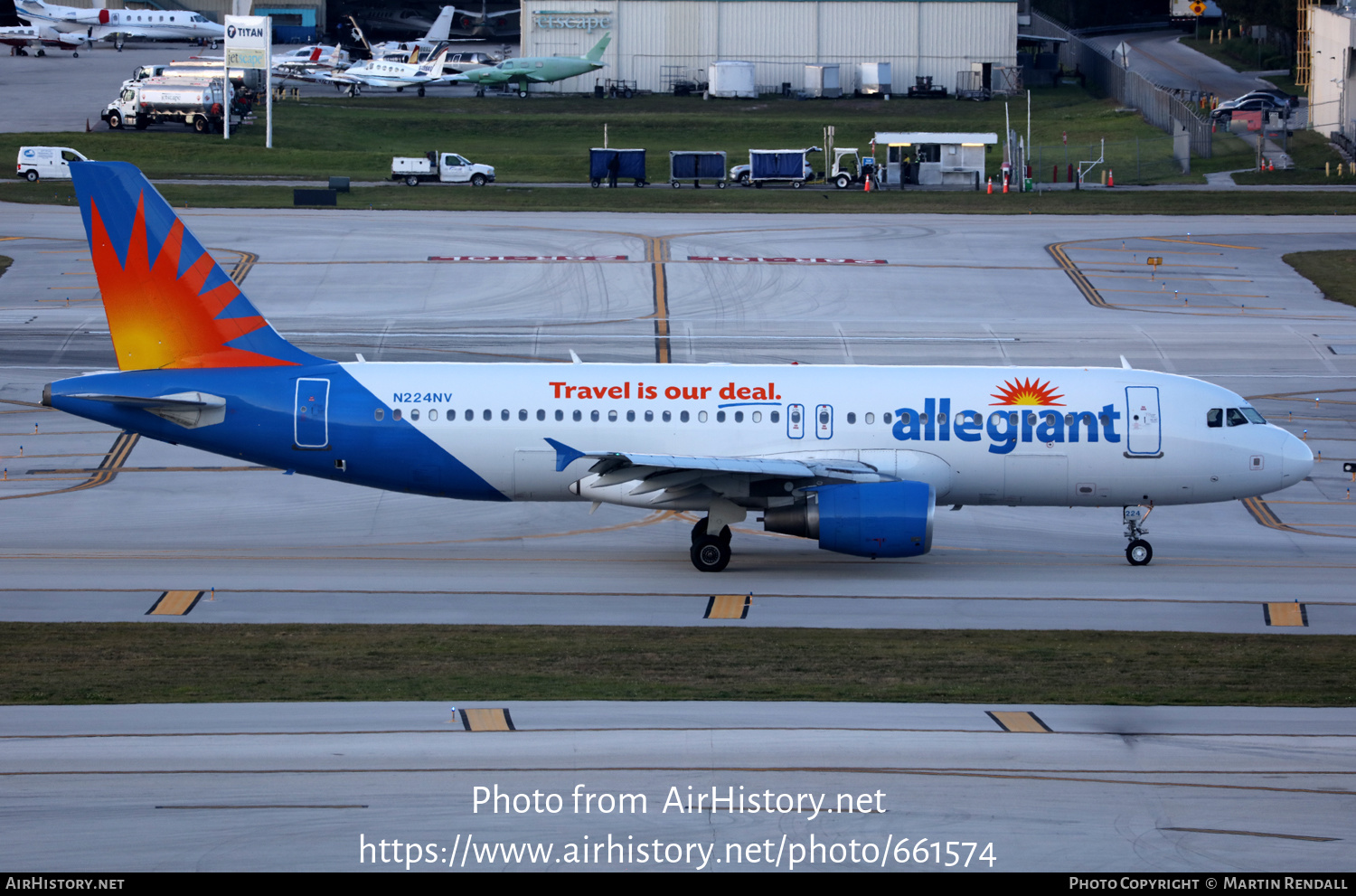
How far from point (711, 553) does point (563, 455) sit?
3.82 metres

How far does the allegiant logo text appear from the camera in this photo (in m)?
31.4

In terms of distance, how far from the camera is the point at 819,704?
22062mm

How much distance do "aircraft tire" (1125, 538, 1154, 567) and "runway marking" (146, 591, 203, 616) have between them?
18.8m

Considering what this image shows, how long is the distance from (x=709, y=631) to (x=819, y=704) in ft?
15.9

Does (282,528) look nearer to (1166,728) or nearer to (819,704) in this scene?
(819,704)

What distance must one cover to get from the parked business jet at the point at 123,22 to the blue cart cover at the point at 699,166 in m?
79.5

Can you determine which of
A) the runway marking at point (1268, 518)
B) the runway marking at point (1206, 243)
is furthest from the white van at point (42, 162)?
the runway marking at point (1268, 518)

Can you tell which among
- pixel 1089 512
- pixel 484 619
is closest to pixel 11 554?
pixel 484 619

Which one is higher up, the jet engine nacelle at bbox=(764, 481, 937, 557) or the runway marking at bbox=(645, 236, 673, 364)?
the runway marking at bbox=(645, 236, 673, 364)

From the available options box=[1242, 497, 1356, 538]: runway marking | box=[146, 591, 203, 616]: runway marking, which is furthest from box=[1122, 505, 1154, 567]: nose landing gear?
box=[146, 591, 203, 616]: runway marking

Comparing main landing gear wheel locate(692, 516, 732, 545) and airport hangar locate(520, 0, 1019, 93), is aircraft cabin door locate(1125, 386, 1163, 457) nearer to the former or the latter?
main landing gear wheel locate(692, 516, 732, 545)

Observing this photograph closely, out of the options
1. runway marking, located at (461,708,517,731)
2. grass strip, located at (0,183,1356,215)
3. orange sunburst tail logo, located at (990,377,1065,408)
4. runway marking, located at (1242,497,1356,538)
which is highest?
grass strip, located at (0,183,1356,215)

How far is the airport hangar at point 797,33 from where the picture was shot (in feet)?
387
